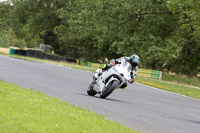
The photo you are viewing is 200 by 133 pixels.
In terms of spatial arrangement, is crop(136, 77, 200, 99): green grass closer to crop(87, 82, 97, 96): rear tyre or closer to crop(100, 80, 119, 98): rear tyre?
crop(87, 82, 97, 96): rear tyre

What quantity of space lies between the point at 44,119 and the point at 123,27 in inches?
1381

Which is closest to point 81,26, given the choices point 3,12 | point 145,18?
point 145,18

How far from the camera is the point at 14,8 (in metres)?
58.5

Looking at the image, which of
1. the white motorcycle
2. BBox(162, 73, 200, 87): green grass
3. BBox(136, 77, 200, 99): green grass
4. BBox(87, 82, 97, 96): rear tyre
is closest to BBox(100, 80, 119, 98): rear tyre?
the white motorcycle

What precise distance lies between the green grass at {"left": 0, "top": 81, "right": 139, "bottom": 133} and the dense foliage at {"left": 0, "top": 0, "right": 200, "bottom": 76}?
24.6 m

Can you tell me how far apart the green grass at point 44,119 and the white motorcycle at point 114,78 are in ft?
13.3

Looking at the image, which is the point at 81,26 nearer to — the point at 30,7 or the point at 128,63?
the point at 30,7

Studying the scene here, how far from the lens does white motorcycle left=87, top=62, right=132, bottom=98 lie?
509 inches

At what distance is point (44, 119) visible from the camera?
700 cm

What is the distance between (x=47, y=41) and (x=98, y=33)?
46.8ft

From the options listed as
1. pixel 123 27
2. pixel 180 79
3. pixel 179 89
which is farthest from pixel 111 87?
pixel 123 27

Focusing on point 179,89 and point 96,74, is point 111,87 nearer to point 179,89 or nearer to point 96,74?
point 96,74

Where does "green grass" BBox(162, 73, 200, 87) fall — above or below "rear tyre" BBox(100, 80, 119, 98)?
below

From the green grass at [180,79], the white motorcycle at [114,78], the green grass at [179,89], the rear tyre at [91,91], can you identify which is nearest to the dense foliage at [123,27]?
the green grass at [180,79]
